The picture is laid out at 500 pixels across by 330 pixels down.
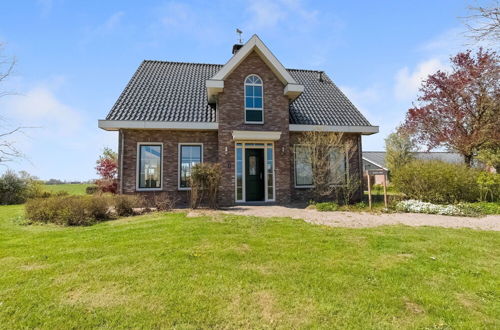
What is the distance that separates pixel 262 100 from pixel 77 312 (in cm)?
1065

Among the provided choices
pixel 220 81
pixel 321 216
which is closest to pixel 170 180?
pixel 220 81

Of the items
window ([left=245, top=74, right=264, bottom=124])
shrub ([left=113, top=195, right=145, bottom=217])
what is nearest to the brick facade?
window ([left=245, top=74, right=264, bottom=124])

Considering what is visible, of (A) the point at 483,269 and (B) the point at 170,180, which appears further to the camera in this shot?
(B) the point at 170,180

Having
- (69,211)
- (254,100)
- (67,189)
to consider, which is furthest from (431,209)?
(67,189)

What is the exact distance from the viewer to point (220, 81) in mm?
11469

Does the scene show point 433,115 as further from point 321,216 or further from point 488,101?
point 321,216

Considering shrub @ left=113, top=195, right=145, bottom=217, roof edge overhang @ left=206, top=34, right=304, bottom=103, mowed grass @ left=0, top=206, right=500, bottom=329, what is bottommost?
mowed grass @ left=0, top=206, right=500, bottom=329

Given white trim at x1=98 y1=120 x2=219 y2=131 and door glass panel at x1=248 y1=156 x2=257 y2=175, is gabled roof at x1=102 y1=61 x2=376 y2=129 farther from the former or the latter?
door glass panel at x1=248 y1=156 x2=257 y2=175

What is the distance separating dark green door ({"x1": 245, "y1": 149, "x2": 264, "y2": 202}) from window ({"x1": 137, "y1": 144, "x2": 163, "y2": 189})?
393 centimetres

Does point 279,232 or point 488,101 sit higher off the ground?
point 488,101

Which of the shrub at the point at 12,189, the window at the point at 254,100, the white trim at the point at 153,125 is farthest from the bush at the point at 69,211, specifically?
the shrub at the point at 12,189

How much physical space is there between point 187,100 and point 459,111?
17096mm

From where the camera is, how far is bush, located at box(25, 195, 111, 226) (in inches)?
309

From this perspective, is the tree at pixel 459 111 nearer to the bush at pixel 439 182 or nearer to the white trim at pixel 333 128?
the bush at pixel 439 182
